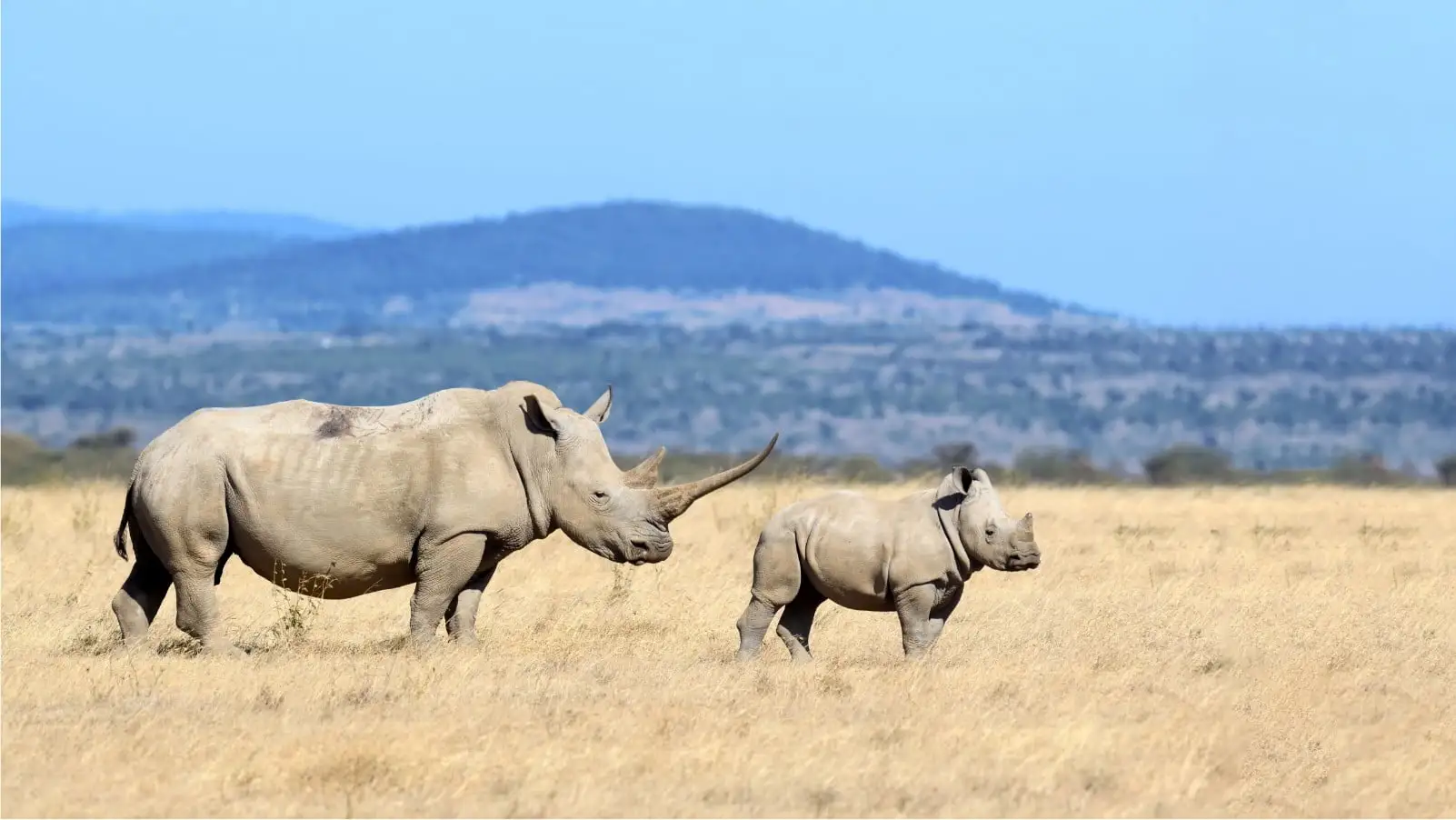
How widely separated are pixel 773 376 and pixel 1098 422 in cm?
2652

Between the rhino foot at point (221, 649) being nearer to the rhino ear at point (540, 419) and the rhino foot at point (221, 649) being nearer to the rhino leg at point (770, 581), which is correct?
the rhino ear at point (540, 419)

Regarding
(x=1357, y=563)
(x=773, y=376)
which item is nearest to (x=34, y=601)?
(x=1357, y=563)

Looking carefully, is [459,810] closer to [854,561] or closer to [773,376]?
[854,561]

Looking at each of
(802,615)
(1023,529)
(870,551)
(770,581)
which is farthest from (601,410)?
(1023,529)

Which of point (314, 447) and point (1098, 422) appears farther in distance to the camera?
point (1098, 422)

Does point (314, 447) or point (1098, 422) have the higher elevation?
point (314, 447)

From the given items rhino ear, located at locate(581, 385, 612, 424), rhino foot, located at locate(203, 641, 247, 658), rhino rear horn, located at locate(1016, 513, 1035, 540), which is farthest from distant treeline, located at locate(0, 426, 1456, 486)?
rhino foot, located at locate(203, 641, 247, 658)

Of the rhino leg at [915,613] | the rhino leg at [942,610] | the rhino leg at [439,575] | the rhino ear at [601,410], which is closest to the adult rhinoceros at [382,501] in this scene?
the rhino leg at [439,575]

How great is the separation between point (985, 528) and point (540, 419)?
2.40 metres

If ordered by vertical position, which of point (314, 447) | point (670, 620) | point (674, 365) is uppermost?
point (314, 447)

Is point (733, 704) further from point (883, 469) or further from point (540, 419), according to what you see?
point (883, 469)

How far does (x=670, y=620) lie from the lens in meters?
14.0

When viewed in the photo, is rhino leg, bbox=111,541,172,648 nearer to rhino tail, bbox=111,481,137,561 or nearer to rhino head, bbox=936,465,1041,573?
rhino tail, bbox=111,481,137,561

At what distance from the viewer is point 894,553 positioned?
11984mm
